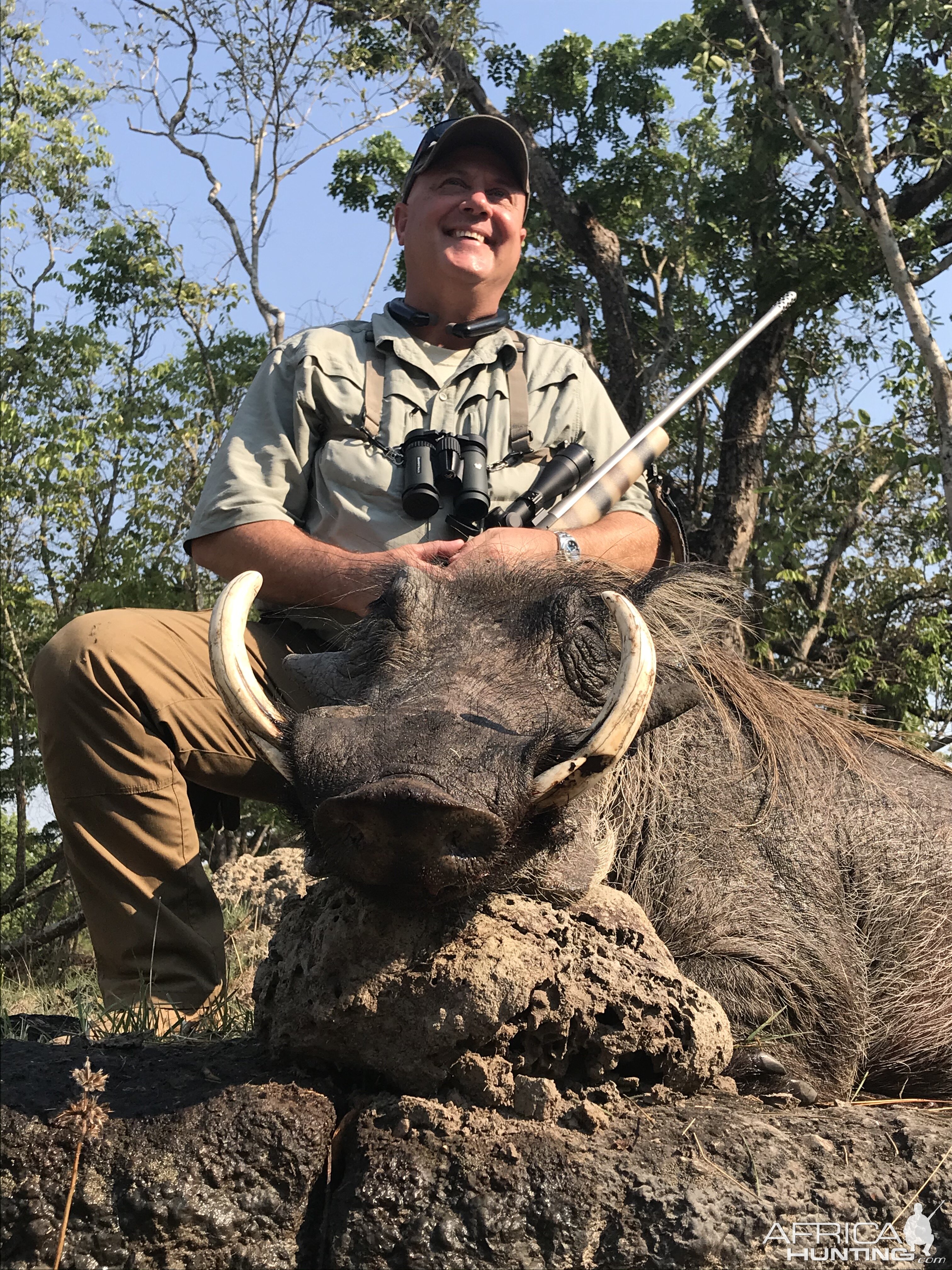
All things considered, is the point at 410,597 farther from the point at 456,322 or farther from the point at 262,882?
the point at 262,882

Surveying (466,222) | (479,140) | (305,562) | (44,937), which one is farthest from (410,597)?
(44,937)

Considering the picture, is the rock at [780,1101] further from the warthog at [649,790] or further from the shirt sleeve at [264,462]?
the shirt sleeve at [264,462]

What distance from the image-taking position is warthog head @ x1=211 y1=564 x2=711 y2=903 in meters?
1.76

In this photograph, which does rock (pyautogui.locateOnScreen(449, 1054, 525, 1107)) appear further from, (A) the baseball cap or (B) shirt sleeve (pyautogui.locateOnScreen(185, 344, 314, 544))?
(A) the baseball cap

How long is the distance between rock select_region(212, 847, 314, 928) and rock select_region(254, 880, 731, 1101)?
2.50m

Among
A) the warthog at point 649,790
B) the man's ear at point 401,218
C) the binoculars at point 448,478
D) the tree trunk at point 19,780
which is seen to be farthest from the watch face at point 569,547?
the tree trunk at point 19,780

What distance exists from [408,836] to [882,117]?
8055 millimetres

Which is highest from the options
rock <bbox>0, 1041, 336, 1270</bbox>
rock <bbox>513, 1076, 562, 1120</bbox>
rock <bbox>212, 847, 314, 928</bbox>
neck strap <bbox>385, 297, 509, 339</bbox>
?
neck strap <bbox>385, 297, 509, 339</bbox>

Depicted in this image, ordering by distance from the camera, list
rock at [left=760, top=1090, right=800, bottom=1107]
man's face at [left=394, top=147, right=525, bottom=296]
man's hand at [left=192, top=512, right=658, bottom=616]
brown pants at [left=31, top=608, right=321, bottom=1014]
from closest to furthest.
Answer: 1. rock at [left=760, top=1090, right=800, bottom=1107]
2. man's hand at [left=192, top=512, right=658, bottom=616]
3. brown pants at [left=31, top=608, right=321, bottom=1014]
4. man's face at [left=394, top=147, right=525, bottom=296]

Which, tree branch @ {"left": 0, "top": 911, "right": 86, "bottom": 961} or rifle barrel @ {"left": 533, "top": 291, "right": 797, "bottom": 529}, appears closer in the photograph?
rifle barrel @ {"left": 533, "top": 291, "right": 797, "bottom": 529}

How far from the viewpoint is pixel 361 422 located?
3430 millimetres

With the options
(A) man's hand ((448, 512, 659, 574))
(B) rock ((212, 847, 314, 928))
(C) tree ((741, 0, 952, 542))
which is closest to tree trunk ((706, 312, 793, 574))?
(C) tree ((741, 0, 952, 542))

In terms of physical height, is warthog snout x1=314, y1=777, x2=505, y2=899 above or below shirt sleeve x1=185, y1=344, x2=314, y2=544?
below

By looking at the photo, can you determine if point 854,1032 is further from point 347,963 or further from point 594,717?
point 347,963
